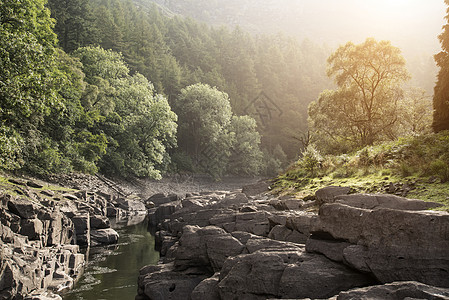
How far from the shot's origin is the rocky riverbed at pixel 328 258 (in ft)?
21.3

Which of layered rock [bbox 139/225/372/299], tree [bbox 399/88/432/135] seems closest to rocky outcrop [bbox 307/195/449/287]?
layered rock [bbox 139/225/372/299]

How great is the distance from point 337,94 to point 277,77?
10202 cm

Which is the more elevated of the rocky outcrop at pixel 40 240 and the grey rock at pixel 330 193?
the grey rock at pixel 330 193

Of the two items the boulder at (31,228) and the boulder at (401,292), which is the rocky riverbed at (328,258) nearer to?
the boulder at (401,292)

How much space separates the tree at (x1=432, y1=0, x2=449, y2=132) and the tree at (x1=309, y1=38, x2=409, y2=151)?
18.9ft

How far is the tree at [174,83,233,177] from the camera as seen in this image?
75500 mm

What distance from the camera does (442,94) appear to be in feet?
75.5

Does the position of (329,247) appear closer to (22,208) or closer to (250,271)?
Result: (250,271)

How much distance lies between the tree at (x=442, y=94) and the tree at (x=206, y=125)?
2056 inches

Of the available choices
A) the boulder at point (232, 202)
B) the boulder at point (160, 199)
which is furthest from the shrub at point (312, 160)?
the boulder at point (160, 199)

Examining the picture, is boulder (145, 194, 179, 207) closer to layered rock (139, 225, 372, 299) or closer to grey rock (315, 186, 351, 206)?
grey rock (315, 186, 351, 206)

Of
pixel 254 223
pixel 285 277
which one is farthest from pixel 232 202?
pixel 285 277

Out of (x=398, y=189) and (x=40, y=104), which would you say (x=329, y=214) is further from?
(x=40, y=104)

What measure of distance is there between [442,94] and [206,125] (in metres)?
55.3
